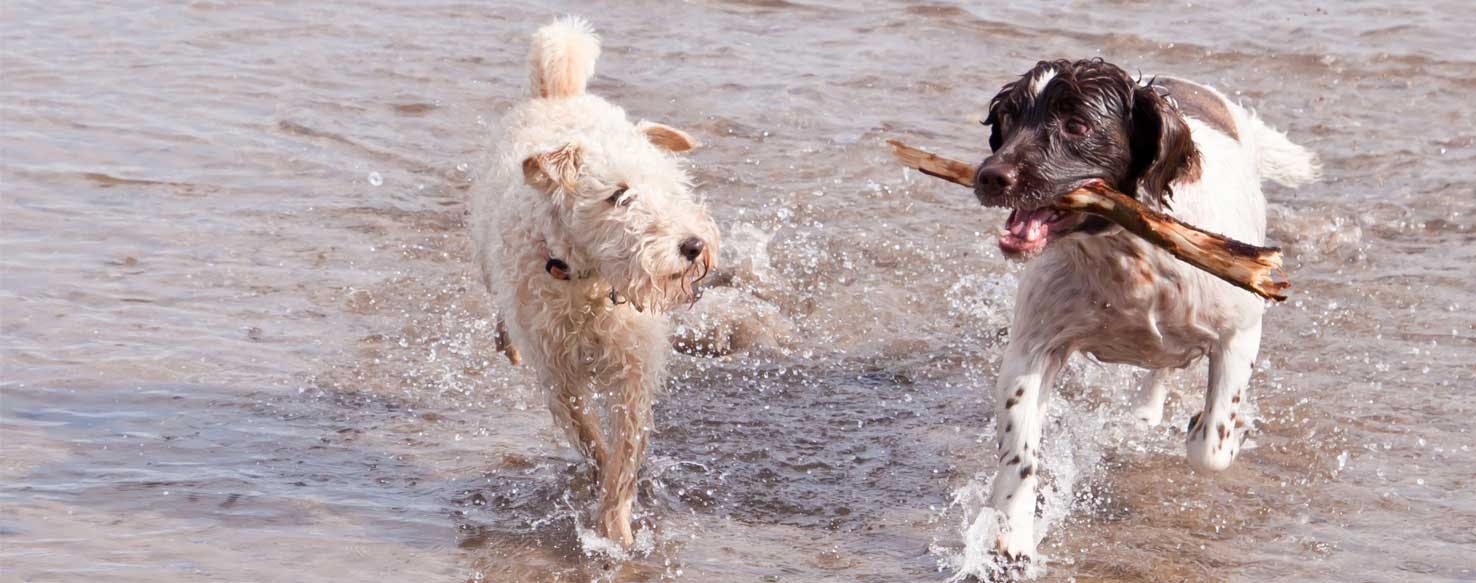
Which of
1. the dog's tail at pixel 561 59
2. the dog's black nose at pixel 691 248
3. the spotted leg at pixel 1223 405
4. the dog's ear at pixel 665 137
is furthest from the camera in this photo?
the dog's tail at pixel 561 59

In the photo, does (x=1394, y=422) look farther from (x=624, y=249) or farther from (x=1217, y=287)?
(x=624, y=249)

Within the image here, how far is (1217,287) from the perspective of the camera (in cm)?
497

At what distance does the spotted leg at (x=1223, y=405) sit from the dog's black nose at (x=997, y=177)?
107 cm

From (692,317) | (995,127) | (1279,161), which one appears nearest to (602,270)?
(995,127)

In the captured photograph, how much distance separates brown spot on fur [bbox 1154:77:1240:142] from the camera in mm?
5566

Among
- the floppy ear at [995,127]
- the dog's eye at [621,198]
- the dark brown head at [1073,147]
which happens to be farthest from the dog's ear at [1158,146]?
the dog's eye at [621,198]

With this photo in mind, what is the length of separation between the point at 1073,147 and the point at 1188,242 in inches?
16.0

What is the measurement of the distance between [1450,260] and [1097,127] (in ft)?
12.8

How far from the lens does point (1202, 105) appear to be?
570cm

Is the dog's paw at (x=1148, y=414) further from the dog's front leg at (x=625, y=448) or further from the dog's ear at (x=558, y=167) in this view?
the dog's ear at (x=558, y=167)

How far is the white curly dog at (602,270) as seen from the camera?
16.3 feet

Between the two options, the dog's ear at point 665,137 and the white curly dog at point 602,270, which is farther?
the dog's ear at point 665,137

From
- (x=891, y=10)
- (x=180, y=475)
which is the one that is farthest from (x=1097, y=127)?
(x=891, y=10)

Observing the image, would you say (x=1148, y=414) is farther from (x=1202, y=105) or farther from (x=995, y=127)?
(x=995, y=127)
